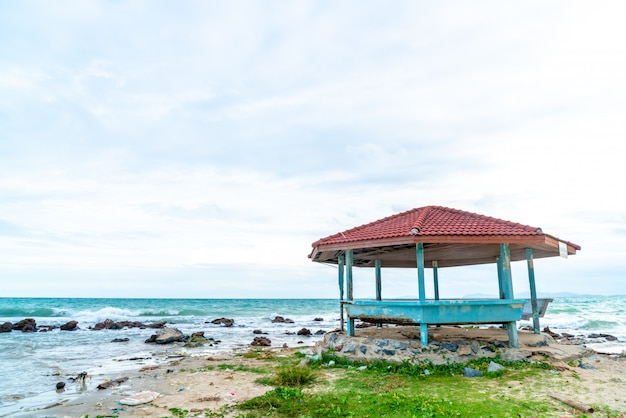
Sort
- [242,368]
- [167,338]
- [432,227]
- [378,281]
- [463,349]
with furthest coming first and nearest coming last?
[167,338] < [378,281] < [242,368] < [432,227] < [463,349]

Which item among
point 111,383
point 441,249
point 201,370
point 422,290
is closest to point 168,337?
point 201,370

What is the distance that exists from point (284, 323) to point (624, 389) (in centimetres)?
2934

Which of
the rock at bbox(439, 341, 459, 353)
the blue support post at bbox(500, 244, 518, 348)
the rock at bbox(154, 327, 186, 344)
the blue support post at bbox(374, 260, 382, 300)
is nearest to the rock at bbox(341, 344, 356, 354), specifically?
the rock at bbox(439, 341, 459, 353)

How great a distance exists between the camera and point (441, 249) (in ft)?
40.8

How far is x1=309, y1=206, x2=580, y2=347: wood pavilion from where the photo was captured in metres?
9.63

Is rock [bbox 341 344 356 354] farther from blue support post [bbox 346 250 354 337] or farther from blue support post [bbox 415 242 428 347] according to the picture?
blue support post [bbox 415 242 428 347]

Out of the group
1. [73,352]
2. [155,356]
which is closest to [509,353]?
[155,356]

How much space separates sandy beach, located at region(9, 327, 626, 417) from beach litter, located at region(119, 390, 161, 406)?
0.10 metres

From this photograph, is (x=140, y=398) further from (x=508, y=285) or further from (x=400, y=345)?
(x=508, y=285)

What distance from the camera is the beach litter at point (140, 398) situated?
787 cm

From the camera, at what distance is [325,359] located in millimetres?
10508

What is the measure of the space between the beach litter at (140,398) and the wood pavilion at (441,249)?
203 inches

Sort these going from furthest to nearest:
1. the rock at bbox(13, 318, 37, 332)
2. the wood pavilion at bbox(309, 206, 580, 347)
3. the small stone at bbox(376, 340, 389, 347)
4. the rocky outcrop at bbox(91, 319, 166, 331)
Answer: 1. the rocky outcrop at bbox(91, 319, 166, 331)
2. the rock at bbox(13, 318, 37, 332)
3. the small stone at bbox(376, 340, 389, 347)
4. the wood pavilion at bbox(309, 206, 580, 347)

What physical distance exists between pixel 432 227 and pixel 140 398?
24.3 ft
